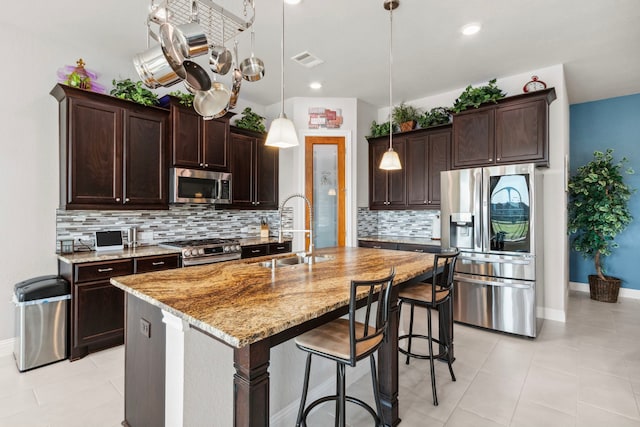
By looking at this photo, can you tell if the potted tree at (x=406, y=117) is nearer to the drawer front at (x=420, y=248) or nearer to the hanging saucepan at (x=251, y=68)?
the drawer front at (x=420, y=248)

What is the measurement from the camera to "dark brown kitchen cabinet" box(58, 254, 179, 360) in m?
2.82

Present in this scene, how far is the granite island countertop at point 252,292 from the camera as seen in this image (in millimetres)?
1154

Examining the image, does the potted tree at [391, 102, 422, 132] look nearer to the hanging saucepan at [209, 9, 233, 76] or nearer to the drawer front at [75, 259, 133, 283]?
the hanging saucepan at [209, 9, 233, 76]

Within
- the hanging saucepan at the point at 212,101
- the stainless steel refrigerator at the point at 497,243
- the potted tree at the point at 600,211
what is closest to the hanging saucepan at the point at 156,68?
the hanging saucepan at the point at 212,101

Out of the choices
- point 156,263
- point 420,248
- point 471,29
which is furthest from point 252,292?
point 420,248

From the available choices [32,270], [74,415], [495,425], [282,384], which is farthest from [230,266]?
[32,270]

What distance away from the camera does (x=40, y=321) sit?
2705mm

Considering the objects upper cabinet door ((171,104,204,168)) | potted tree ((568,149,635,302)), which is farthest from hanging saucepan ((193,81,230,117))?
potted tree ((568,149,635,302))

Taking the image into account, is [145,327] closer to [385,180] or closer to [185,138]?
[185,138]

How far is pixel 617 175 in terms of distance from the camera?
14.3ft

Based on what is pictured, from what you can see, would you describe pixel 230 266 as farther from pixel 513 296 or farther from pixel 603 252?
pixel 603 252

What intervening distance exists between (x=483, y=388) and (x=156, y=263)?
10.1 feet

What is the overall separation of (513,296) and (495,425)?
A: 1740 mm

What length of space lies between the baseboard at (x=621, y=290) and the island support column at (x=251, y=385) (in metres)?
5.82
